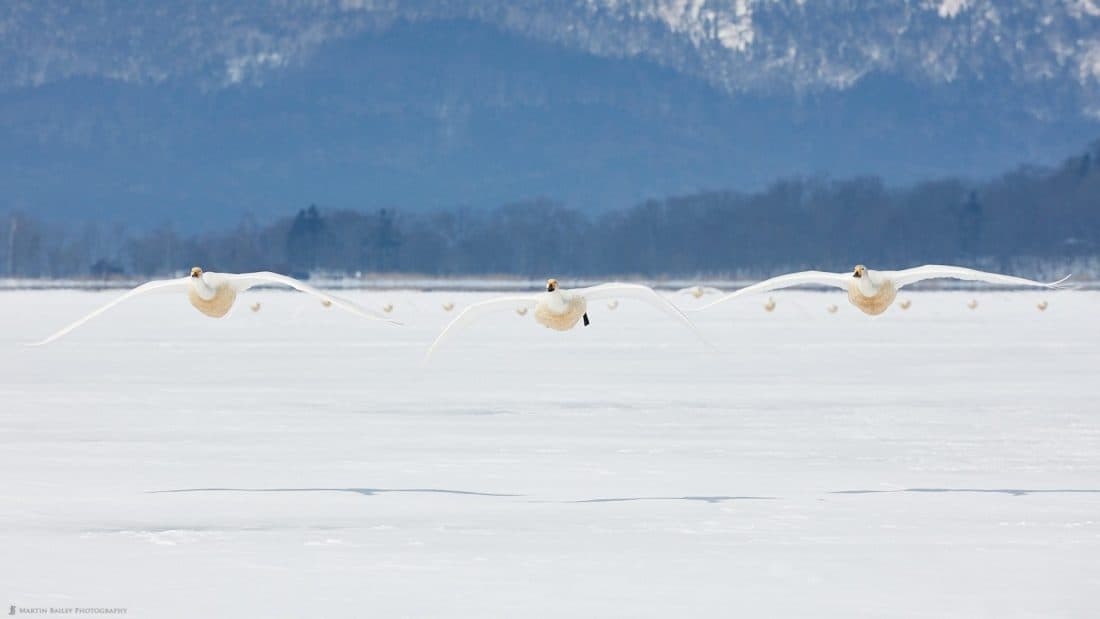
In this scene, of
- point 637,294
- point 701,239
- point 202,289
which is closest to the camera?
point 637,294

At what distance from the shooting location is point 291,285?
18.1 m

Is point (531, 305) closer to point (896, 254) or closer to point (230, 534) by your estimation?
point (230, 534)

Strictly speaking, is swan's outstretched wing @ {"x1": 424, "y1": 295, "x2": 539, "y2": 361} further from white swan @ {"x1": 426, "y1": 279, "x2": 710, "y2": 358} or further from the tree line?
the tree line

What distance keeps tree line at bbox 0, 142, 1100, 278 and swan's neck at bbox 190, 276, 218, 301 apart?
14388 cm

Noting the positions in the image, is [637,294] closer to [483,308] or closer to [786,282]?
[483,308]

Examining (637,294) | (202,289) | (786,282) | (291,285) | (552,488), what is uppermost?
(786,282)

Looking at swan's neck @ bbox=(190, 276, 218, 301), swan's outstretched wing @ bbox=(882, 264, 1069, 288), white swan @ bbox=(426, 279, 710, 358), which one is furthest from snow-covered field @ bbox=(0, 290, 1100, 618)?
swan's outstretched wing @ bbox=(882, 264, 1069, 288)

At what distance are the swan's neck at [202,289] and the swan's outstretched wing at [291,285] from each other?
0.38 ft

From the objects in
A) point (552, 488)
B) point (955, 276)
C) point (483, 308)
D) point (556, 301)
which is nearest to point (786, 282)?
point (955, 276)

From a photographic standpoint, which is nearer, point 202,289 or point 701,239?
point 202,289

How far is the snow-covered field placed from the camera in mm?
13461

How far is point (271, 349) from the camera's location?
42.0 m

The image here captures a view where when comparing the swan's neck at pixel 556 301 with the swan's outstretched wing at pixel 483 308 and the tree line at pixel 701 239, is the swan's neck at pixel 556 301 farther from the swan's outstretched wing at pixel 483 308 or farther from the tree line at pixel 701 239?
the tree line at pixel 701 239

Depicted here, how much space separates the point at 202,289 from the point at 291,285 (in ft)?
12.3
